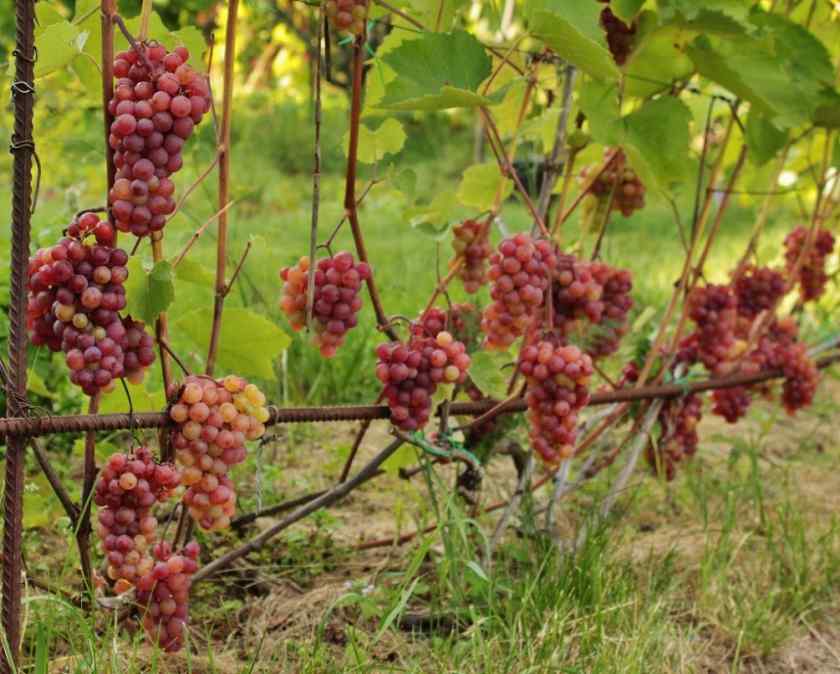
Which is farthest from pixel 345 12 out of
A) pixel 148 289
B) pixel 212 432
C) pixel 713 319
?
pixel 713 319

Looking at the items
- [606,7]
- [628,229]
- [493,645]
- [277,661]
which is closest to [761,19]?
[606,7]

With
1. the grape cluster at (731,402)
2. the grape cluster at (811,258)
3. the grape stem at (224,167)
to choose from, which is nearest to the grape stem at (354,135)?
the grape stem at (224,167)

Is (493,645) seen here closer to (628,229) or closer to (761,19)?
(761,19)

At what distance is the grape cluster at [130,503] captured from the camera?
110 centimetres

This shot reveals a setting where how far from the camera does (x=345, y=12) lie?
1.13 metres

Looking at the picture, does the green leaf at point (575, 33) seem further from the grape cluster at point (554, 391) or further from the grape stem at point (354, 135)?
the grape cluster at point (554, 391)

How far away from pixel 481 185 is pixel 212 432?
657 mm

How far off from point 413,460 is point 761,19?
82cm

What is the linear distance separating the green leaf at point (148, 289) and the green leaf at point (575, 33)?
1.51 feet

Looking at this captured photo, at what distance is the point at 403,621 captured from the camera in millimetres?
1512

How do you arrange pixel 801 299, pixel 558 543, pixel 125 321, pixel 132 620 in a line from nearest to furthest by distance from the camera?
1. pixel 125 321
2. pixel 132 620
3. pixel 558 543
4. pixel 801 299

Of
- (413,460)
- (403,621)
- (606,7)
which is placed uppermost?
(606,7)

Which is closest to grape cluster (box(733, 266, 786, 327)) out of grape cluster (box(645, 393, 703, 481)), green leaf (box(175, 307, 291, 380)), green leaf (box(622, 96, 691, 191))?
grape cluster (box(645, 393, 703, 481))

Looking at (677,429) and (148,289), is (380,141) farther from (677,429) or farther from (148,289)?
(677,429)
